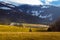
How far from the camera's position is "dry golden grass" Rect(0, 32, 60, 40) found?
2.29 meters

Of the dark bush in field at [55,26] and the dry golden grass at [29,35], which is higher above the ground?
the dark bush in field at [55,26]

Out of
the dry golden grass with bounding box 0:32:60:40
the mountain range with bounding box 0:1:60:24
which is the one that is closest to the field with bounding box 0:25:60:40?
the dry golden grass with bounding box 0:32:60:40

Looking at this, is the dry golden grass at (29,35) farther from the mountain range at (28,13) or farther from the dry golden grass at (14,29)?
the mountain range at (28,13)

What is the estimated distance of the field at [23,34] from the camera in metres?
2.29

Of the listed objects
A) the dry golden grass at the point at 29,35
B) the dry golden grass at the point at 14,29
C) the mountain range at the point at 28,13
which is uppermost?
the mountain range at the point at 28,13

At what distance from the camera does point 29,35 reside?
7.55ft

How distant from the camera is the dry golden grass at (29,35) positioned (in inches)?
90.1

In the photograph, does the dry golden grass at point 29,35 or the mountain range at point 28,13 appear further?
the mountain range at point 28,13

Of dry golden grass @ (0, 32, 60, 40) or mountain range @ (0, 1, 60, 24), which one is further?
mountain range @ (0, 1, 60, 24)

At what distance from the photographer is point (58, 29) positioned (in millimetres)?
2418

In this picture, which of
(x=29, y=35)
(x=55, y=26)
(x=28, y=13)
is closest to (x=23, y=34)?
(x=29, y=35)

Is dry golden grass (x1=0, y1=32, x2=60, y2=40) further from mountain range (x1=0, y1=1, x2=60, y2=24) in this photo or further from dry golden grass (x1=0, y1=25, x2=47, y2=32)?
mountain range (x1=0, y1=1, x2=60, y2=24)

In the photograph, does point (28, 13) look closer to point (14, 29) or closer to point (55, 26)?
point (14, 29)

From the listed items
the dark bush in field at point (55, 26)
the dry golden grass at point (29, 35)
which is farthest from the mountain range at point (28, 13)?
the dry golden grass at point (29, 35)
